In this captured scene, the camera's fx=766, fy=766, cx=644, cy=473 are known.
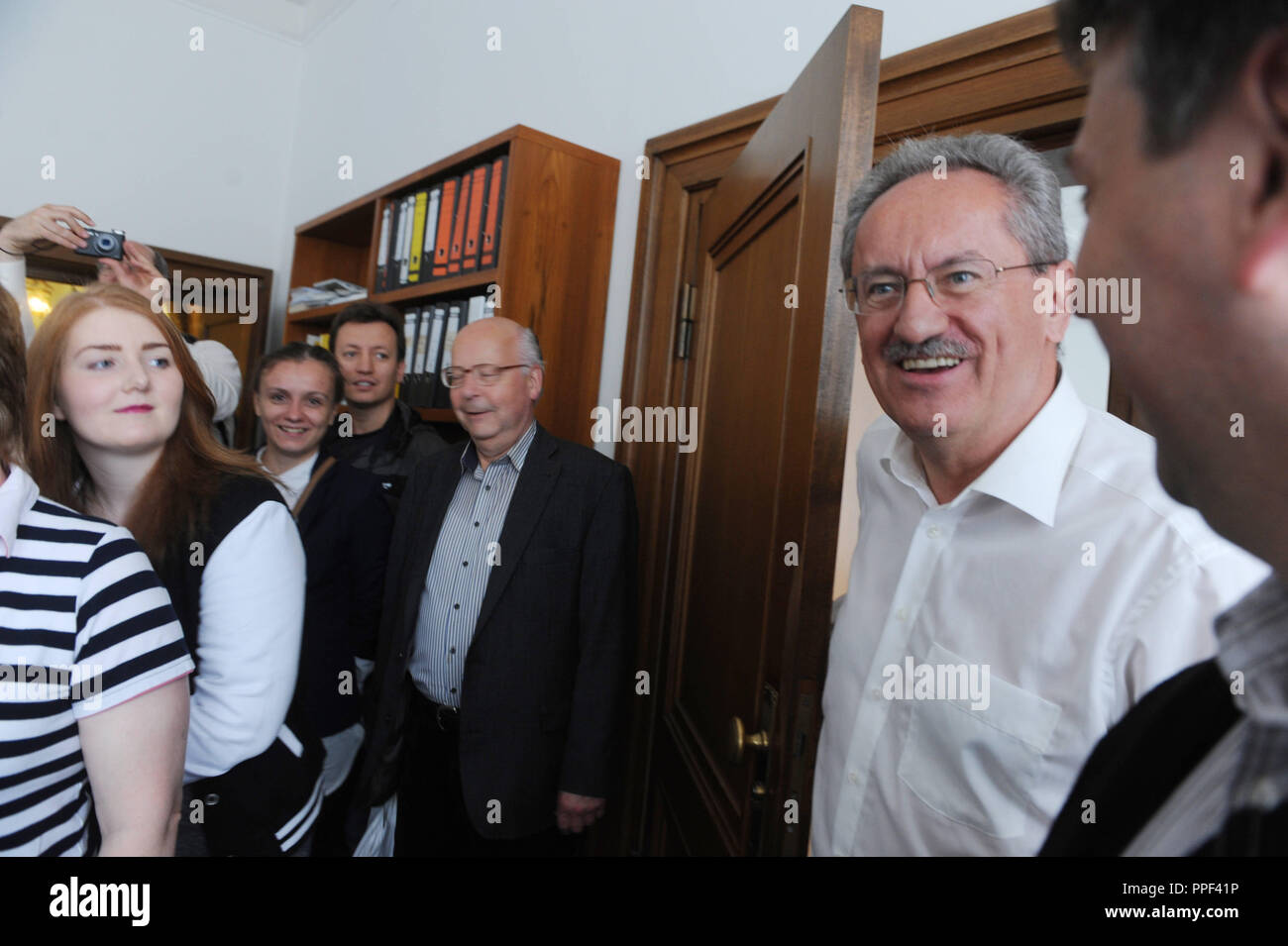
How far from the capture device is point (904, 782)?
102 centimetres

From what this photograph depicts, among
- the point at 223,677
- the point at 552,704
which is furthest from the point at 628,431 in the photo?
the point at 223,677

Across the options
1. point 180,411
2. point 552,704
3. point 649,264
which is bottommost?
point 552,704

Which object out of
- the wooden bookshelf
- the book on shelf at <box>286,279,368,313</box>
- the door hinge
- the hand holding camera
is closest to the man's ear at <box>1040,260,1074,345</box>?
the door hinge

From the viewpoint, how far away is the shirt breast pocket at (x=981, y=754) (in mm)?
898

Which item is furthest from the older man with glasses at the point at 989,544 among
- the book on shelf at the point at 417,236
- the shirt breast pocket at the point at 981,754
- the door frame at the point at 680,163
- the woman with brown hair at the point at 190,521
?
the book on shelf at the point at 417,236

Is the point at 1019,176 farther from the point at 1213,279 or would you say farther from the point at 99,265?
the point at 99,265

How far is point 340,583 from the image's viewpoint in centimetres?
208

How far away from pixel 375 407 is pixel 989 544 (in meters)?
2.05

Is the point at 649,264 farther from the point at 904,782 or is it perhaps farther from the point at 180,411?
the point at 904,782

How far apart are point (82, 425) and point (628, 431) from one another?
4.36 feet

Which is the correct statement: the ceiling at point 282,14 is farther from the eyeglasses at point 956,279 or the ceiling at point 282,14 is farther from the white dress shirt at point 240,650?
the eyeglasses at point 956,279

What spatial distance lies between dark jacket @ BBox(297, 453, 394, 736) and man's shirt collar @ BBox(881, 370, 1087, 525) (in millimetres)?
1639

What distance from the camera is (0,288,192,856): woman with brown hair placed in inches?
34.4

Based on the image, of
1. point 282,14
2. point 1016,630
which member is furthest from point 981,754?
point 282,14
